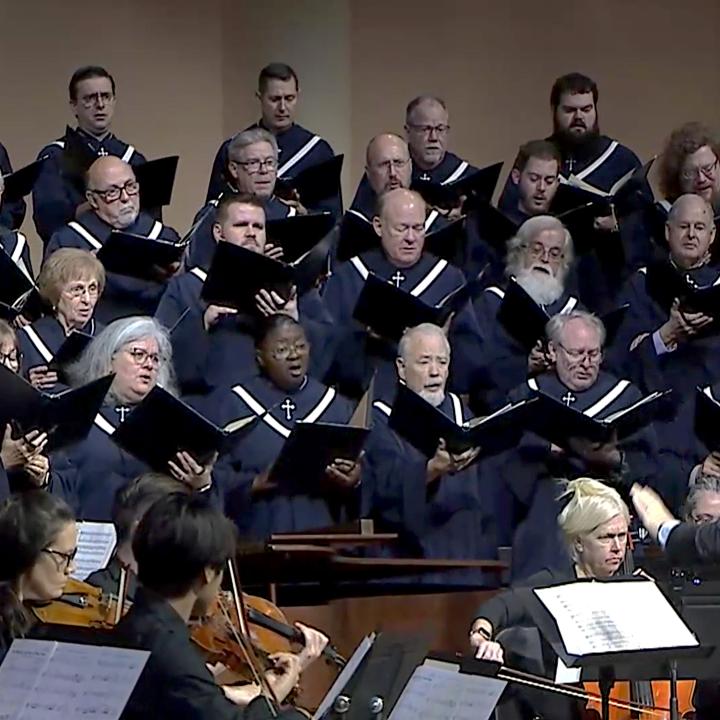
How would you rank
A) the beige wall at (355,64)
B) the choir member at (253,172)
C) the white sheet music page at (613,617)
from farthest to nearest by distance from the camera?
the beige wall at (355,64), the choir member at (253,172), the white sheet music page at (613,617)

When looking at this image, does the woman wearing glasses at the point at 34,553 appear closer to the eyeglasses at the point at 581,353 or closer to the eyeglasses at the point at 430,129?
the eyeglasses at the point at 581,353

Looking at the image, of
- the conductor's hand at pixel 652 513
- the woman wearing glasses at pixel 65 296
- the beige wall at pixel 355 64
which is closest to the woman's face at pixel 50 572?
the conductor's hand at pixel 652 513

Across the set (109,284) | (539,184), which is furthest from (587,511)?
(539,184)

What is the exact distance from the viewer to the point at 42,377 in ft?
21.9

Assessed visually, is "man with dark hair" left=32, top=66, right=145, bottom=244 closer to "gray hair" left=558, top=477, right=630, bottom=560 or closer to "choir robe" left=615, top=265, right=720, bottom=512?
"choir robe" left=615, top=265, right=720, bottom=512

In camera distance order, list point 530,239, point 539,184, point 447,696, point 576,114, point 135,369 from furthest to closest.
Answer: point 576,114 < point 539,184 < point 530,239 < point 135,369 < point 447,696

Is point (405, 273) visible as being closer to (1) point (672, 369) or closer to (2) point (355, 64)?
(1) point (672, 369)

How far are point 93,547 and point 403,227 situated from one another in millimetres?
2752

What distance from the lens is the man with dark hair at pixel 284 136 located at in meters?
8.73

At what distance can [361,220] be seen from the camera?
26.9 feet

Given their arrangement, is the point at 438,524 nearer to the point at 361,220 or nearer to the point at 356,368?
the point at 356,368

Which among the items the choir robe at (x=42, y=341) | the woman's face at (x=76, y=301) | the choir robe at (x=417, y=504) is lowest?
the choir robe at (x=417, y=504)

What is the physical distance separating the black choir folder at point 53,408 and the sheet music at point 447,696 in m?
2.23

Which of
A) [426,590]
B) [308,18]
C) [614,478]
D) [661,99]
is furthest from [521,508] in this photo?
[661,99]
